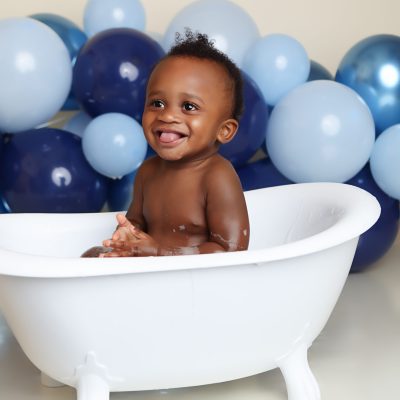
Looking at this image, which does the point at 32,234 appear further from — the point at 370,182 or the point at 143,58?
the point at 370,182

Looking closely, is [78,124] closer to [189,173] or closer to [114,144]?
[114,144]

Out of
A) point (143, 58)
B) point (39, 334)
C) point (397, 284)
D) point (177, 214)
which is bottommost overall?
point (397, 284)

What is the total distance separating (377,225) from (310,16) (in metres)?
1.10

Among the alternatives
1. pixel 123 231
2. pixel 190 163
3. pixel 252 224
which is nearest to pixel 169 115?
pixel 190 163

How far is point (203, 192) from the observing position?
1884 mm

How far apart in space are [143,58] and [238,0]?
3.32ft

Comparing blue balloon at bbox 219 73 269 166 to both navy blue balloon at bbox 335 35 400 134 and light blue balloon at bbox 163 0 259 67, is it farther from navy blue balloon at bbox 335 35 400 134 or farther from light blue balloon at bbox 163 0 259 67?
navy blue balloon at bbox 335 35 400 134

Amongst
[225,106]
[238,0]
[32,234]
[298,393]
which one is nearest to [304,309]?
[298,393]

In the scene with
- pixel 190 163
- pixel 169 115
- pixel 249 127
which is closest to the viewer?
pixel 169 115

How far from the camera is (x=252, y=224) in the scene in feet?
7.50

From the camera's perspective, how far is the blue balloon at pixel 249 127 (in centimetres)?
248

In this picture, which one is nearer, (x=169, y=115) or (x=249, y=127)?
(x=169, y=115)

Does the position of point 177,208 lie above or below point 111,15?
below

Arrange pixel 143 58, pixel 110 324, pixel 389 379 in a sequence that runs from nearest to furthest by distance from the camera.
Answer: pixel 110 324, pixel 389 379, pixel 143 58
